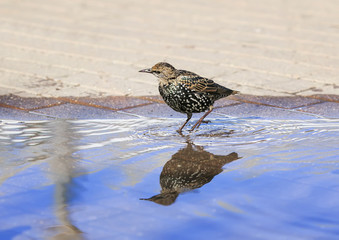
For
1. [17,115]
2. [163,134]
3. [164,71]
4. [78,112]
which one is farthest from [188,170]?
[17,115]

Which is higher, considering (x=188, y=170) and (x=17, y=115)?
(x=17, y=115)

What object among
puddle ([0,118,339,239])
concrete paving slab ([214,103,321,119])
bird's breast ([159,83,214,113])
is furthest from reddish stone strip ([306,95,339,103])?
bird's breast ([159,83,214,113])

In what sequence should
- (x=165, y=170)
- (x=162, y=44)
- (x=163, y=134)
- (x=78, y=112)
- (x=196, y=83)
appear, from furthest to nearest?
1. (x=162, y=44)
2. (x=78, y=112)
3. (x=196, y=83)
4. (x=163, y=134)
5. (x=165, y=170)

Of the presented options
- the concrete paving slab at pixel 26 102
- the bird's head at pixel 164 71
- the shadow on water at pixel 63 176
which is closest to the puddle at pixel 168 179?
the shadow on water at pixel 63 176

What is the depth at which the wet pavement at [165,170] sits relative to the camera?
3811 mm

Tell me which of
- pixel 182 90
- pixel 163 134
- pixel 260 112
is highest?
pixel 182 90

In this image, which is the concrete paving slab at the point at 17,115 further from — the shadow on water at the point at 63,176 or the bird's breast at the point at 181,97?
the bird's breast at the point at 181,97

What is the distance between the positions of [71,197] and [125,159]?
34.5 inches

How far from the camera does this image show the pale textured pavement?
7.66 meters

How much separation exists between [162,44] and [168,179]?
17.6 ft

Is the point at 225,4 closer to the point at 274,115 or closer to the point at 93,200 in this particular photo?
the point at 274,115

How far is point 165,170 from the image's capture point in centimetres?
478

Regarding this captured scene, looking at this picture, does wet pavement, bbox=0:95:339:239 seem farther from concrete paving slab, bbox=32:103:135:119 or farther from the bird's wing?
the bird's wing

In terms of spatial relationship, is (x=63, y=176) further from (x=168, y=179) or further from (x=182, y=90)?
(x=182, y=90)
